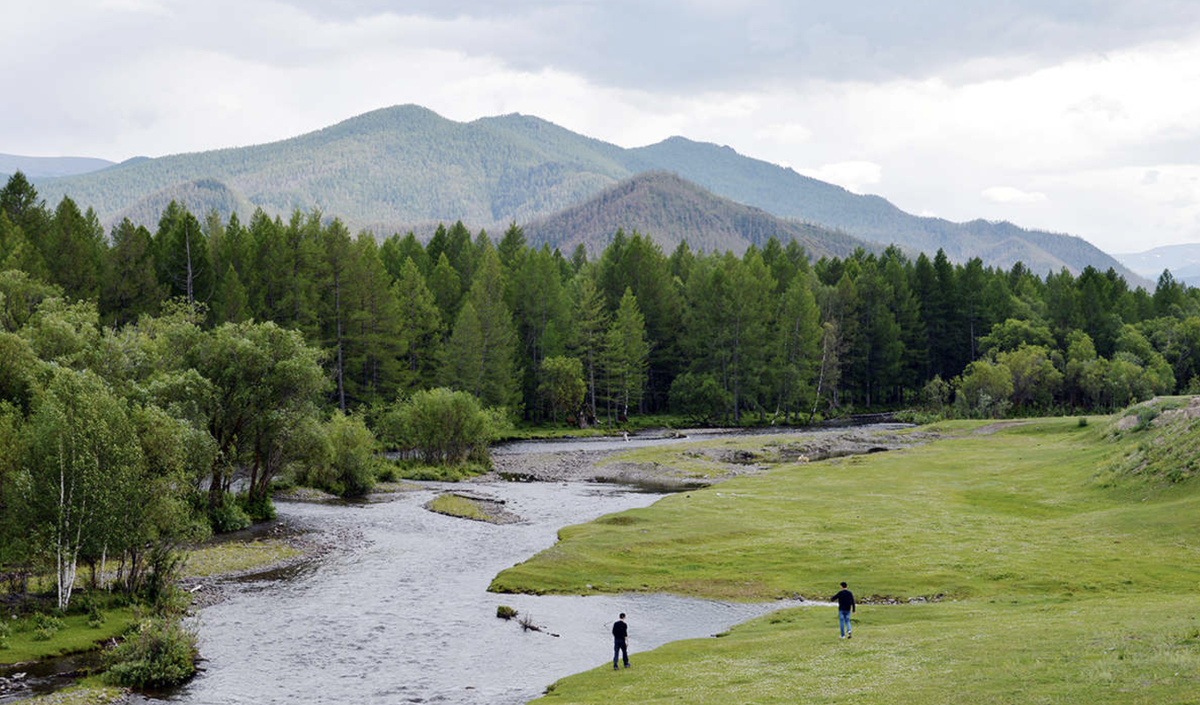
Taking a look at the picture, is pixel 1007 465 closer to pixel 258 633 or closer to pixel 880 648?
pixel 880 648

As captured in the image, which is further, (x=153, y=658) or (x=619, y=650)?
(x=619, y=650)

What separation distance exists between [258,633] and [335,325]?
89.7m

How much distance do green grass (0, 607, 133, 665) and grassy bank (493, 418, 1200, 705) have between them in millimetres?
19006

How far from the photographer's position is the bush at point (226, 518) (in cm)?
5959

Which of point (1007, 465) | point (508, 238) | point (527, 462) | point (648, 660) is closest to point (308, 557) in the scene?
point (648, 660)

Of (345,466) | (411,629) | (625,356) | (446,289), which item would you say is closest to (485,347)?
(446,289)

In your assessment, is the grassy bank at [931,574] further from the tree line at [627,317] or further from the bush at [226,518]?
the tree line at [627,317]

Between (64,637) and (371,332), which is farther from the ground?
(371,332)

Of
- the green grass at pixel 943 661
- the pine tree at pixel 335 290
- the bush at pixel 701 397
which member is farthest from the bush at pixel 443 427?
the bush at pixel 701 397

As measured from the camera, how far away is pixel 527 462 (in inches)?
4006

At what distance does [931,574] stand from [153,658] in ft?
128

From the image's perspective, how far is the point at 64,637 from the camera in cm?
3544

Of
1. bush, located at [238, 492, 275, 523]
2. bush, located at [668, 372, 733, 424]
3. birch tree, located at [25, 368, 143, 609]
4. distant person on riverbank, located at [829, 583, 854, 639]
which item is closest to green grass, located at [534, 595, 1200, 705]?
distant person on riverbank, located at [829, 583, 854, 639]

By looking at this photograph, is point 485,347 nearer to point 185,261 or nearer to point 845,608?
point 185,261
